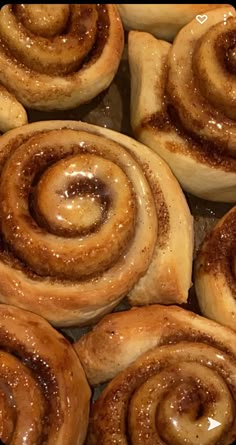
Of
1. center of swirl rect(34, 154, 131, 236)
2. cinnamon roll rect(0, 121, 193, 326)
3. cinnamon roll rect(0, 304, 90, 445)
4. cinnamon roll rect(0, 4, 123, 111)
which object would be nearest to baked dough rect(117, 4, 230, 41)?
cinnamon roll rect(0, 4, 123, 111)

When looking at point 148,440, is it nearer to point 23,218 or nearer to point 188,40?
point 23,218

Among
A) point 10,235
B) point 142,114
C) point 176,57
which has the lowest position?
point 10,235

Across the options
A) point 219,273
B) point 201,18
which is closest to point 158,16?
point 201,18

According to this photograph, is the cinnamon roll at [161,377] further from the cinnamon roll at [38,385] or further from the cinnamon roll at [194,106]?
the cinnamon roll at [194,106]

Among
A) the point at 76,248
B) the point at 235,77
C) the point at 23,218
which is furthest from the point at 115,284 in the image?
the point at 235,77

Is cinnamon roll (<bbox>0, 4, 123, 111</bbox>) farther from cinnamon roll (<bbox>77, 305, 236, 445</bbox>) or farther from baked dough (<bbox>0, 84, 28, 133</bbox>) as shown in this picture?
cinnamon roll (<bbox>77, 305, 236, 445</bbox>)
